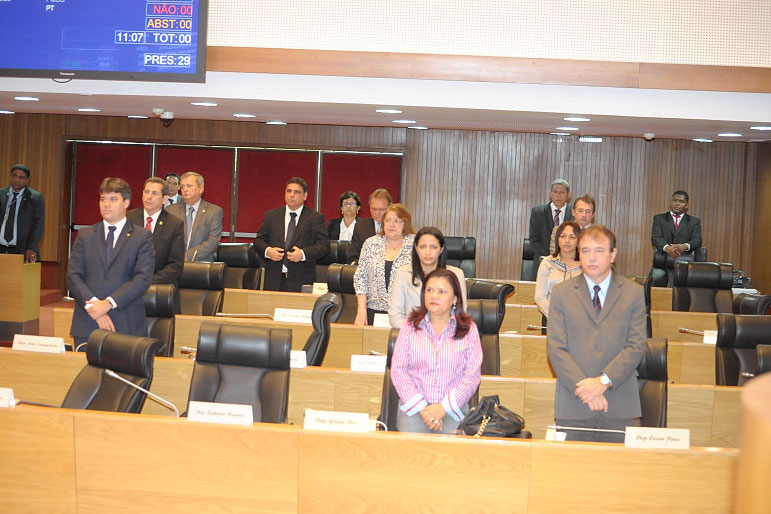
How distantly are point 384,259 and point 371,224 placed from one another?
2.30 metres

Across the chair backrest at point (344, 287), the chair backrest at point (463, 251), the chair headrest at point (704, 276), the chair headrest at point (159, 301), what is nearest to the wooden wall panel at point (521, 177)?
the chair backrest at point (463, 251)

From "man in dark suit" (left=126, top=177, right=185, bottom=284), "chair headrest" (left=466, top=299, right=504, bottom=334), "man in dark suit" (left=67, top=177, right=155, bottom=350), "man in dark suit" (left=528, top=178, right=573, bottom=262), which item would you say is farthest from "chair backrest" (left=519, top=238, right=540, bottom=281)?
"man in dark suit" (left=67, top=177, right=155, bottom=350)

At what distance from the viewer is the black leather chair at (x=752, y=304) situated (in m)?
6.11

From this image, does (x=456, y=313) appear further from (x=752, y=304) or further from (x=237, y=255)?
(x=237, y=255)

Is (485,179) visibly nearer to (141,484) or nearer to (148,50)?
(148,50)

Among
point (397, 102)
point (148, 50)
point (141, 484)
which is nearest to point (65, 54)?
point (148, 50)

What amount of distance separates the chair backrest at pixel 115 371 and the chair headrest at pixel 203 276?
240 centimetres

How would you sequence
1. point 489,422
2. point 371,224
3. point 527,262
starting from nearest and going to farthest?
point 489,422
point 371,224
point 527,262

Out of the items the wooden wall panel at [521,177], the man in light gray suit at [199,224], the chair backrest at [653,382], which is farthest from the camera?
the wooden wall panel at [521,177]

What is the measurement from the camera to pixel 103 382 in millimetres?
3820

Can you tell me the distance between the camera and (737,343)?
4969 millimetres

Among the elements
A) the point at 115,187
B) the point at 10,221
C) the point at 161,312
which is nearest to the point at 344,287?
the point at 161,312

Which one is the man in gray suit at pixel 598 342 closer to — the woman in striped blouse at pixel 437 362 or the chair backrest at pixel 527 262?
the woman in striped blouse at pixel 437 362

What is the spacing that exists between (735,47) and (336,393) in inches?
184
